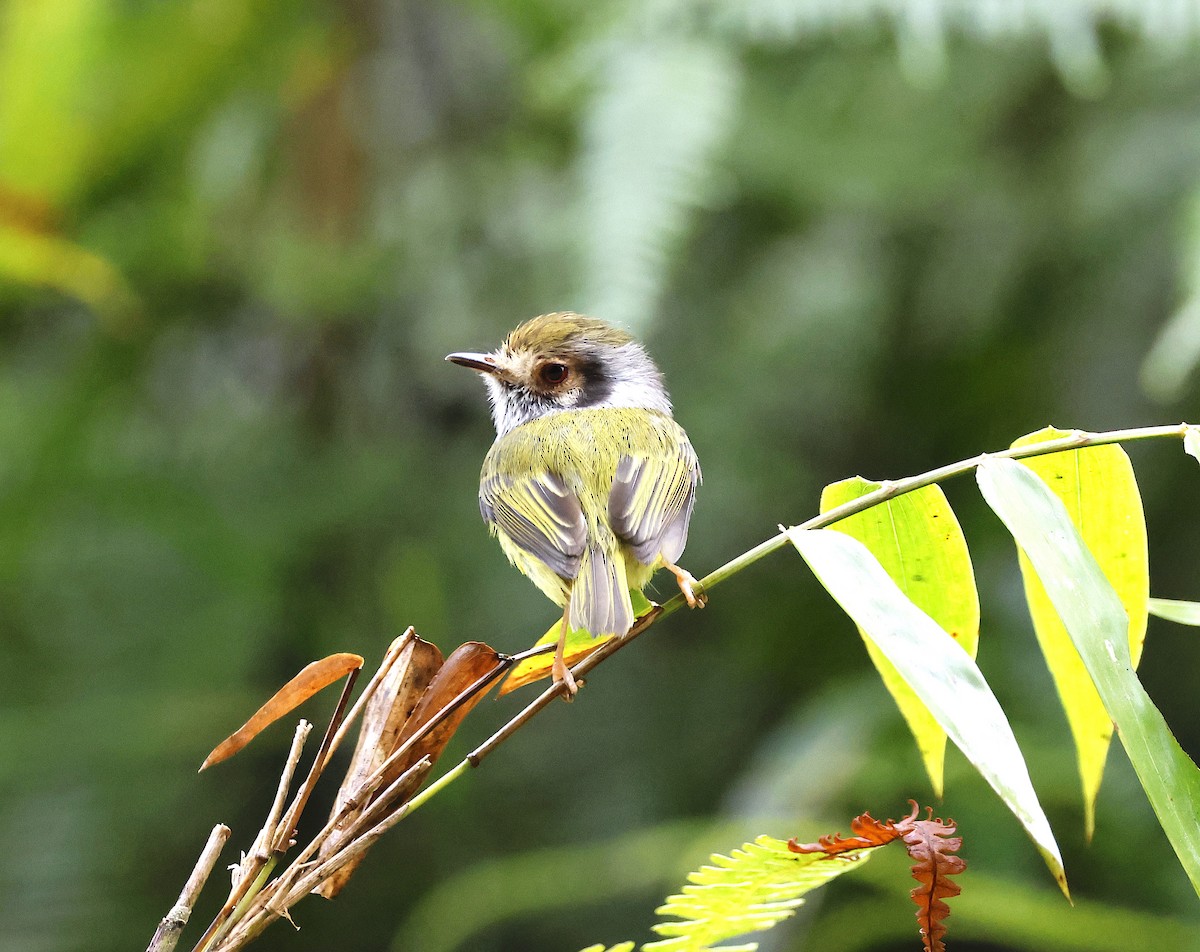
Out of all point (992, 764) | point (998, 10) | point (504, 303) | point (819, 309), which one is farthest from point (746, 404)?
point (992, 764)

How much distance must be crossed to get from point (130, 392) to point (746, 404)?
179 centimetres

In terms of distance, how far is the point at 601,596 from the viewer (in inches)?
57.8

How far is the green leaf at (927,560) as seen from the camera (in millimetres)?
1057

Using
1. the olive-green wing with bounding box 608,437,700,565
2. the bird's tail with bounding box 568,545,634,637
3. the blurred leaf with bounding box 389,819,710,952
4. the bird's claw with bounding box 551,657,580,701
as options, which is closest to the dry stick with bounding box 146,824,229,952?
the bird's claw with bounding box 551,657,580,701

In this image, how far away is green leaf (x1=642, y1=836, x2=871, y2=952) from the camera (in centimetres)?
86

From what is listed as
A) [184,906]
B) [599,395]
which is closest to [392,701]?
[184,906]

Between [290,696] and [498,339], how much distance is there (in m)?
2.87

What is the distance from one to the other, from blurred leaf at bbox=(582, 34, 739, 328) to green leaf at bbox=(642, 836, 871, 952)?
1.68 m

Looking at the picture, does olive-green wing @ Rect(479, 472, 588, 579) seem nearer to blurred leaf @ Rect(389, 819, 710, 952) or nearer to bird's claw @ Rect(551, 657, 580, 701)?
bird's claw @ Rect(551, 657, 580, 701)

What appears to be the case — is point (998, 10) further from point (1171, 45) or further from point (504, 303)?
point (504, 303)

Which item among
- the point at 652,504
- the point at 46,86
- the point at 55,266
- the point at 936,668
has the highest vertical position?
the point at 46,86

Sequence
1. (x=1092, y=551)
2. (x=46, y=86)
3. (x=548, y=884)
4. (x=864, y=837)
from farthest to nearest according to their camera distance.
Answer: (x=46, y=86) → (x=548, y=884) → (x=1092, y=551) → (x=864, y=837)

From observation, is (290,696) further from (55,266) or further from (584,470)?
(55,266)

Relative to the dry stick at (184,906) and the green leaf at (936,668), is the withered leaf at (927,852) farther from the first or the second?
the dry stick at (184,906)
